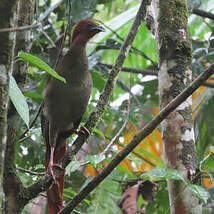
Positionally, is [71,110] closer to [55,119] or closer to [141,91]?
[55,119]

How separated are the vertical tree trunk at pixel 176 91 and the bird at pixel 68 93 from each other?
701 millimetres

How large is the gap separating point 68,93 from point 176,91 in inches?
39.2

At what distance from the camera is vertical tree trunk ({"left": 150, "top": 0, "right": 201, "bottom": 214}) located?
1889 millimetres

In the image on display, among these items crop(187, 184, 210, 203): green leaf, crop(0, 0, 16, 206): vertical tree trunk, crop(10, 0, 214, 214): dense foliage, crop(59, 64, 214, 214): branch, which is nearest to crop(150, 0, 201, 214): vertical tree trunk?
crop(187, 184, 210, 203): green leaf

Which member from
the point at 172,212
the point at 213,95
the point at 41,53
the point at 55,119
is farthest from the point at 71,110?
the point at 213,95

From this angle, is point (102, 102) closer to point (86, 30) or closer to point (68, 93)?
point (68, 93)

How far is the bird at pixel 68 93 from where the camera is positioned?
9.36 ft

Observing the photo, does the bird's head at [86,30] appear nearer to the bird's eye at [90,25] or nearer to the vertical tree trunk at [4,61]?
the bird's eye at [90,25]

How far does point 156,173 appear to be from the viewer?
163 cm

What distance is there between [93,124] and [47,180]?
44cm

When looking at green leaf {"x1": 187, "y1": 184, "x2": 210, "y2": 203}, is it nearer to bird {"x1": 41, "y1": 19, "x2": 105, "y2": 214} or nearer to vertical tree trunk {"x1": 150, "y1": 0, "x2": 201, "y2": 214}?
vertical tree trunk {"x1": 150, "y1": 0, "x2": 201, "y2": 214}

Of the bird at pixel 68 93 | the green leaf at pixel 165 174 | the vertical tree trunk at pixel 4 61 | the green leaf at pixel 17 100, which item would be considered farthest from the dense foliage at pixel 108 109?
the vertical tree trunk at pixel 4 61

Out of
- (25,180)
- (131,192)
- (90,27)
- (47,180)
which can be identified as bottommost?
(131,192)

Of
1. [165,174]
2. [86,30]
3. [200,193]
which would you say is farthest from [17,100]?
[86,30]
